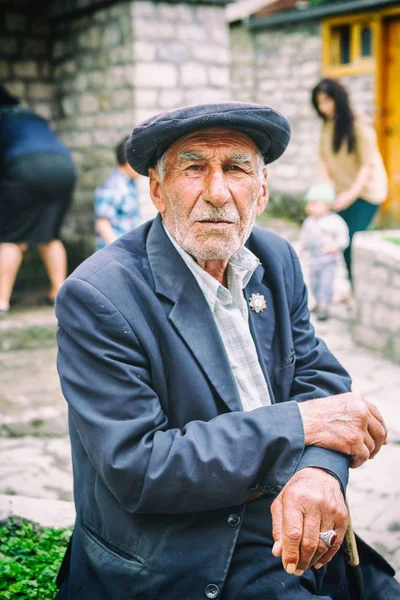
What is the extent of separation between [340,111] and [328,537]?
5610mm

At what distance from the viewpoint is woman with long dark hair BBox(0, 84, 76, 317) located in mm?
6348

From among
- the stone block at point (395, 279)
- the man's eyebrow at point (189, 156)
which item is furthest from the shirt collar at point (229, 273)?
the stone block at point (395, 279)

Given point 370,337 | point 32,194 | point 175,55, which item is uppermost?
point 175,55

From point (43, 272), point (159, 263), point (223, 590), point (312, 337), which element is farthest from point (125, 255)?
point (43, 272)

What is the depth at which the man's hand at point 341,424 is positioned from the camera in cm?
179

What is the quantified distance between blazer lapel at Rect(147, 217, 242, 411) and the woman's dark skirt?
4.60 m

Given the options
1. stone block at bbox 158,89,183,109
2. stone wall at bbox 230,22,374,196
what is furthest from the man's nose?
stone wall at bbox 230,22,374,196

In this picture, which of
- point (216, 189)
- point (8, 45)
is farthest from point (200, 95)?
point (216, 189)

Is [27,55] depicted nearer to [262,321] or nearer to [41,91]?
[41,91]

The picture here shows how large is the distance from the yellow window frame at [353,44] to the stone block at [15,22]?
16.4 feet

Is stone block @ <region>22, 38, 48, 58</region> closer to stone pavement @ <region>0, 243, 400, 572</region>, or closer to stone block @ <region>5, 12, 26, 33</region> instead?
stone block @ <region>5, 12, 26, 33</region>

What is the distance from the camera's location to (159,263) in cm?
198

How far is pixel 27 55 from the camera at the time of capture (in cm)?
781

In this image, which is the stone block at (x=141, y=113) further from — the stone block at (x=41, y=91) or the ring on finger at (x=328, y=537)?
the ring on finger at (x=328, y=537)
